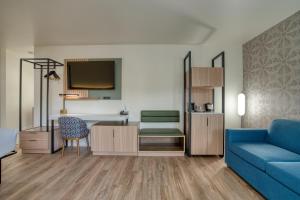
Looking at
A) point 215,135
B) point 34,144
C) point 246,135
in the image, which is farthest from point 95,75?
point 246,135

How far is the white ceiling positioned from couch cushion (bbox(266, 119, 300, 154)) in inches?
69.4

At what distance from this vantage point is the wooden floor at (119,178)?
2.33 meters

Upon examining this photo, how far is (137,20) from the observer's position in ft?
10.7

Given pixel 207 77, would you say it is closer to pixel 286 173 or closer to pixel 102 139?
pixel 286 173

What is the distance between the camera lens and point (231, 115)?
458cm

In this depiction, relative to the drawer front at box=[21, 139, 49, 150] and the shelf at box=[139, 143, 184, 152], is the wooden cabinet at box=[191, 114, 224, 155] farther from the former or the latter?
the drawer front at box=[21, 139, 49, 150]

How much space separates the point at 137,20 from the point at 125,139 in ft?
7.63

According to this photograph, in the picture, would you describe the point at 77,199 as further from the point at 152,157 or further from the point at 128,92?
the point at 128,92

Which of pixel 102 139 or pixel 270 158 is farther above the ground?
pixel 270 158

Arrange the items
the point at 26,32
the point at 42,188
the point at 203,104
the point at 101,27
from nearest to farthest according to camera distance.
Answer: the point at 42,188, the point at 101,27, the point at 26,32, the point at 203,104

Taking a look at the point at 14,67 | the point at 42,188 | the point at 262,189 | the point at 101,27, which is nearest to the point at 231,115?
the point at 262,189

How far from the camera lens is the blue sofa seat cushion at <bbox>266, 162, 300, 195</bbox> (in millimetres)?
1720

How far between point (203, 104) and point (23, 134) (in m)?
4.08

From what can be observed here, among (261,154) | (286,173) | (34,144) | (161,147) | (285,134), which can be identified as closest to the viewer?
(286,173)
